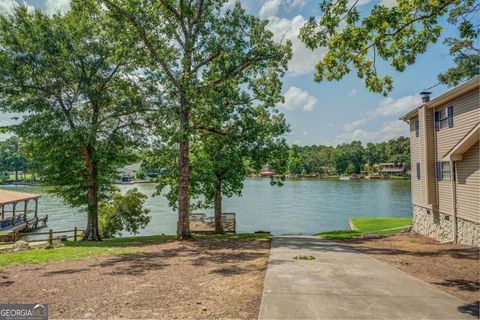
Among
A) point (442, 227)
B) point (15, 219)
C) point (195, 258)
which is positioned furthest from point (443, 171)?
point (15, 219)

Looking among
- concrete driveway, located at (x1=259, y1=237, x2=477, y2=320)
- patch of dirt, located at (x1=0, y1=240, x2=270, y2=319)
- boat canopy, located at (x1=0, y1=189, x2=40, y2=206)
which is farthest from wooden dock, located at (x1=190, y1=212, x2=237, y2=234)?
concrete driveway, located at (x1=259, y1=237, x2=477, y2=320)

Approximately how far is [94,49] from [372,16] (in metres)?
15.2

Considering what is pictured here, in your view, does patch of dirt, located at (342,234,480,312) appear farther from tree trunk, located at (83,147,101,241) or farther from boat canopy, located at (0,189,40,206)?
boat canopy, located at (0,189,40,206)

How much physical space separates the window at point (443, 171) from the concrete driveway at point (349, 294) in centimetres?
993

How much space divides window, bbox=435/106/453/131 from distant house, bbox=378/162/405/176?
352ft

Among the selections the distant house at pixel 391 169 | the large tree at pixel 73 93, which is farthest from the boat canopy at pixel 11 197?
the distant house at pixel 391 169

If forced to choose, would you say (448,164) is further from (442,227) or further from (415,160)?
(415,160)

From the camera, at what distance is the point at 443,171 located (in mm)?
16672

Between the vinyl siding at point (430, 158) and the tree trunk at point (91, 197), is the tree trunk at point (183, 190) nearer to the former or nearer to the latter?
the tree trunk at point (91, 197)

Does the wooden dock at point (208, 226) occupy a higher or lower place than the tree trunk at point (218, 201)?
lower

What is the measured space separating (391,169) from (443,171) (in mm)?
110431

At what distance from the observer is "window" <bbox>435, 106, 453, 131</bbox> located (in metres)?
15.9

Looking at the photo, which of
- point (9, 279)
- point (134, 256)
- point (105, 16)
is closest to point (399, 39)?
point (134, 256)

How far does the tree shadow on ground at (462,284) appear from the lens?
22.9 feet
